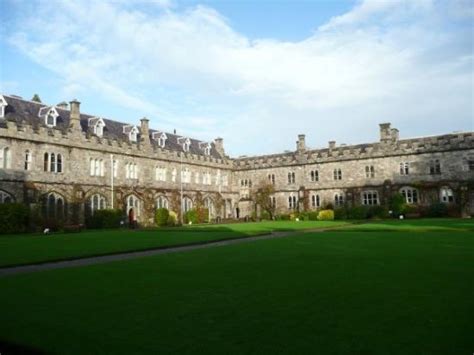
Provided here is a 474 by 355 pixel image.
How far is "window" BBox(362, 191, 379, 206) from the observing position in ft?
142

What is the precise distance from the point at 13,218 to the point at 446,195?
35.8 m

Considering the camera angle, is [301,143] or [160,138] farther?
[301,143]

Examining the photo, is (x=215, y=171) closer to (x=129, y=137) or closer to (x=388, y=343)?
(x=129, y=137)

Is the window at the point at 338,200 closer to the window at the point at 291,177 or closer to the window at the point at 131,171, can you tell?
the window at the point at 291,177

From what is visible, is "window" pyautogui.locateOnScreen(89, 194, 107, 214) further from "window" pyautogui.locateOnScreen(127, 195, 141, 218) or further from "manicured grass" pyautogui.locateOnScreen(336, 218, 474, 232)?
"manicured grass" pyautogui.locateOnScreen(336, 218, 474, 232)

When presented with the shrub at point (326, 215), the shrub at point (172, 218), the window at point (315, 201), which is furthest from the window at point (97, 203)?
the window at point (315, 201)

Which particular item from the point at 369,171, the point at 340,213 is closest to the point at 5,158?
the point at 340,213

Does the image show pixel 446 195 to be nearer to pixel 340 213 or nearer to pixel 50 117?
pixel 340 213

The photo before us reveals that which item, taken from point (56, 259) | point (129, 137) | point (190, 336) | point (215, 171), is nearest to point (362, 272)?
point (190, 336)

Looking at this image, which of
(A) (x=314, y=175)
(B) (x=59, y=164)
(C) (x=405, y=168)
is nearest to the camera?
(B) (x=59, y=164)

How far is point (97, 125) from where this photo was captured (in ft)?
124

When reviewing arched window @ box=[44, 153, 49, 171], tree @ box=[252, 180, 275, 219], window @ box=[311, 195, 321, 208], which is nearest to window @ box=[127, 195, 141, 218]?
arched window @ box=[44, 153, 49, 171]

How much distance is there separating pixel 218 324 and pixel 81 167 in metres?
32.1

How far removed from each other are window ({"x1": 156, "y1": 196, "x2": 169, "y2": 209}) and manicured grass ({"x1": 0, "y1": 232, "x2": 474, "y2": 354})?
31158 millimetres
